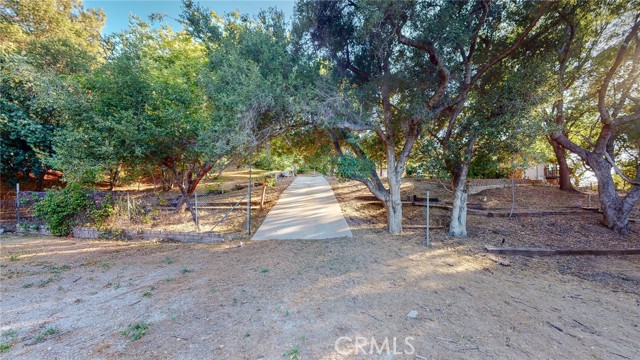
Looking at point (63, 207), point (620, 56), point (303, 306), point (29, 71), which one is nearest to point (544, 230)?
point (620, 56)

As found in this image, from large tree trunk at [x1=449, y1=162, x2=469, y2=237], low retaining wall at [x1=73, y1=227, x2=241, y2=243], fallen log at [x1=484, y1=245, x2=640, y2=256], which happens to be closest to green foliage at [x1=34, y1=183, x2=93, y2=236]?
low retaining wall at [x1=73, y1=227, x2=241, y2=243]

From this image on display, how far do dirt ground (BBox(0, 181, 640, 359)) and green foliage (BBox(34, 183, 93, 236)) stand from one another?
2.89ft

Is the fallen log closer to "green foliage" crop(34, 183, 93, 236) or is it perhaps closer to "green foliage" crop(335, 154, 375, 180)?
"green foliage" crop(335, 154, 375, 180)

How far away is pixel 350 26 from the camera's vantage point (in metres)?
5.75

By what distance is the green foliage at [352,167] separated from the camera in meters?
5.83

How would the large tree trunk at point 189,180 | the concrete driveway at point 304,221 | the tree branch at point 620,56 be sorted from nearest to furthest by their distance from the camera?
1. the tree branch at point 620,56
2. the concrete driveway at point 304,221
3. the large tree trunk at point 189,180

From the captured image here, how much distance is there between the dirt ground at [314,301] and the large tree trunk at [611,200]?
129 centimetres

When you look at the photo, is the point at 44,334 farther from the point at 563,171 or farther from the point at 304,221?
the point at 563,171

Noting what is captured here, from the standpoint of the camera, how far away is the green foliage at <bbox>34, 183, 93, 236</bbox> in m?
6.45

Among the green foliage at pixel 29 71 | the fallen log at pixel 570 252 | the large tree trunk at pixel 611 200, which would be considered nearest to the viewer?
the fallen log at pixel 570 252

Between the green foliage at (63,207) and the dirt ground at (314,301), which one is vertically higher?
the green foliage at (63,207)

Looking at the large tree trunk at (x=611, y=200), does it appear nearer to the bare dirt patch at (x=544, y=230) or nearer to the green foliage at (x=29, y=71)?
the bare dirt patch at (x=544, y=230)

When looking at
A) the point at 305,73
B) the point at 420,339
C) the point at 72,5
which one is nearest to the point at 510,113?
the point at 305,73

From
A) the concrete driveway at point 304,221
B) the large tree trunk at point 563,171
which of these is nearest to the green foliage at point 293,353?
the concrete driveway at point 304,221
